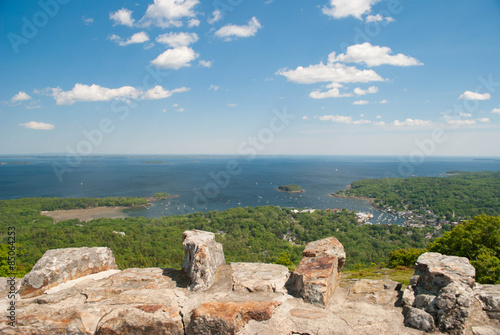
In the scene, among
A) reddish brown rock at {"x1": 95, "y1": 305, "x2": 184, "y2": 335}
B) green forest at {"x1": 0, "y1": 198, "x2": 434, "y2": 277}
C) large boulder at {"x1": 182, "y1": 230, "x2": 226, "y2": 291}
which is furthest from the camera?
green forest at {"x1": 0, "y1": 198, "x2": 434, "y2": 277}

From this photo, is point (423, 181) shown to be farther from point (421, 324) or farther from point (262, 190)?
point (421, 324)

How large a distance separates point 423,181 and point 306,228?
73666 mm

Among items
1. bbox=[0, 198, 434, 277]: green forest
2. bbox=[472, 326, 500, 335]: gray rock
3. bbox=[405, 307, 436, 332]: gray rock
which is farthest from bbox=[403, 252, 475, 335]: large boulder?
bbox=[0, 198, 434, 277]: green forest

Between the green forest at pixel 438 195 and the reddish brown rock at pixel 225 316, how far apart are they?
74.3 m

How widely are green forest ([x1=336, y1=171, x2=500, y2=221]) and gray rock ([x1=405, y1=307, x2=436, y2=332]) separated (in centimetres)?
7231

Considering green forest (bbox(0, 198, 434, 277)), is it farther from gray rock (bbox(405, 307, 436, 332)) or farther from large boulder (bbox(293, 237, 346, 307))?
gray rock (bbox(405, 307, 436, 332))

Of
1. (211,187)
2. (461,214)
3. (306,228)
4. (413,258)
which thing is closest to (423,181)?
(461,214)

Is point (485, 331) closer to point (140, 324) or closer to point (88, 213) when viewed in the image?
Answer: point (140, 324)

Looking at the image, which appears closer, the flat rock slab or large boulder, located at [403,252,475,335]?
large boulder, located at [403,252,475,335]

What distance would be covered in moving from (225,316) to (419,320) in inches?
163

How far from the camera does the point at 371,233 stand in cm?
5353

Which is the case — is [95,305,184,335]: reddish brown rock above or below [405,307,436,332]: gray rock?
below

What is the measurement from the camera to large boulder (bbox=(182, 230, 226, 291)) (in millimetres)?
7438

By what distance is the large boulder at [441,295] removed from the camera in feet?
18.1
